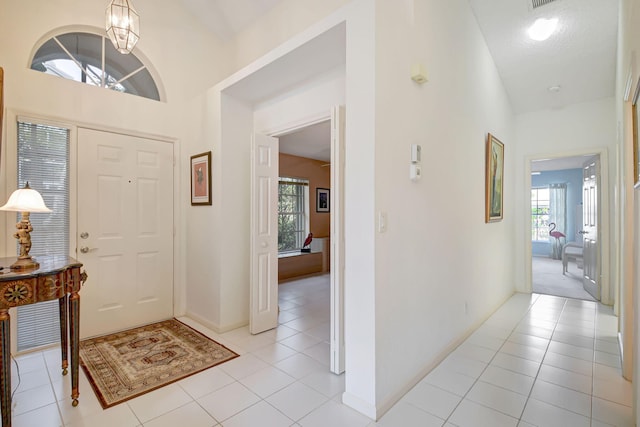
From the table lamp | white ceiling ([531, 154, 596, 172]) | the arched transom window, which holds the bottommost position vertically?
the table lamp

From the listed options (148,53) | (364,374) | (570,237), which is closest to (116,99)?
(148,53)

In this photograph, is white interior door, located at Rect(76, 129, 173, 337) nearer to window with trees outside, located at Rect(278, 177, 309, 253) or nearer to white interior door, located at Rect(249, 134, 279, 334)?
white interior door, located at Rect(249, 134, 279, 334)

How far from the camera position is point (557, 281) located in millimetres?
5609

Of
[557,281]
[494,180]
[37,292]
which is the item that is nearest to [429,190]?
[494,180]

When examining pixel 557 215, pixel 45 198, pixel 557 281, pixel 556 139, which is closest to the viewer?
pixel 45 198

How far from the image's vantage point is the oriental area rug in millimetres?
2154

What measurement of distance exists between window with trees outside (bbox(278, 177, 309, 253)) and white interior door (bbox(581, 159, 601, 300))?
4.69 meters

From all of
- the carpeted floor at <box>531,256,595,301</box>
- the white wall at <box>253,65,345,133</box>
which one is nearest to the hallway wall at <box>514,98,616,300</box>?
the carpeted floor at <box>531,256,595,301</box>

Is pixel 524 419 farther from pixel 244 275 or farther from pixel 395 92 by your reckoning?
pixel 244 275

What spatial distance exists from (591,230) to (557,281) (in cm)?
146

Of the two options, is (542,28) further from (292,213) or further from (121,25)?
(292,213)

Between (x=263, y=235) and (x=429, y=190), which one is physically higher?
(x=429, y=190)

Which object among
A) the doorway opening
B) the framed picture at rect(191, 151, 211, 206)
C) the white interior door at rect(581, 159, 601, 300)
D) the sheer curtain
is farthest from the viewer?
the sheer curtain

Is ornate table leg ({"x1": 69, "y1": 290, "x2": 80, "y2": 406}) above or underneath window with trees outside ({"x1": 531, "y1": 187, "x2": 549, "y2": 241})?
underneath
